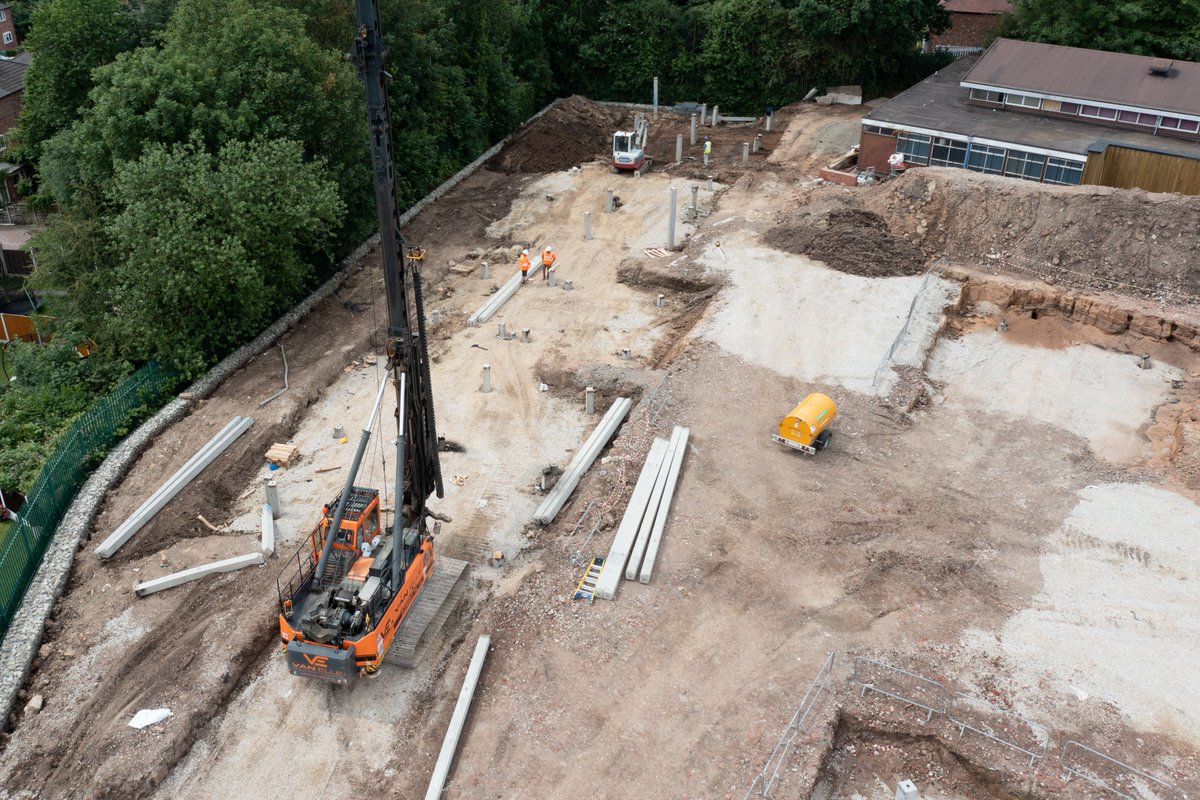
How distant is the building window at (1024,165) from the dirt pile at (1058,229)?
220cm

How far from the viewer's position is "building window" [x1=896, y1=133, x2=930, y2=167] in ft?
121

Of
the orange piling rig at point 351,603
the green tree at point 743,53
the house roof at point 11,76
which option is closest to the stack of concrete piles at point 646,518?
the orange piling rig at point 351,603

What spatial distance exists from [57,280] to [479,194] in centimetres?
1774

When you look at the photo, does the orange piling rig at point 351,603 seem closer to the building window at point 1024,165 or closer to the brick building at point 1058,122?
the brick building at point 1058,122

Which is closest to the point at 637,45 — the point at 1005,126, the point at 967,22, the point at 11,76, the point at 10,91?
the point at 1005,126

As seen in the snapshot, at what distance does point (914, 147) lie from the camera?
122 feet

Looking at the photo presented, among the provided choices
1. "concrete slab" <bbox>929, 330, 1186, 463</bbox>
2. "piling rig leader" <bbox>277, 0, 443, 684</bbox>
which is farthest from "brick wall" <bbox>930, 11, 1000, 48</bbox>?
"piling rig leader" <bbox>277, 0, 443, 684</bbox>

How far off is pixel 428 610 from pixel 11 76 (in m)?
44.1

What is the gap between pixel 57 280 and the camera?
27969 mm

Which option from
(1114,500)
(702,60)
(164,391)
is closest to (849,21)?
(702,60)

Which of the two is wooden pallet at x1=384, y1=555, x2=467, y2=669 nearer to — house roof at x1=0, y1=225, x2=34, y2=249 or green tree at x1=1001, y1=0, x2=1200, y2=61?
house roof at x1=0, y1=225, x2=34, y2=249

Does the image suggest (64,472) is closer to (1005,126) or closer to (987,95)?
(1005,126)

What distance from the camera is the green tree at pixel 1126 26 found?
1642 inches

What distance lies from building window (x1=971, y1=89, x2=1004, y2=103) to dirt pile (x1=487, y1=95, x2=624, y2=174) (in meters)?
16.6
